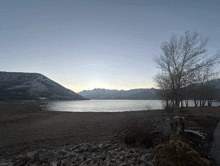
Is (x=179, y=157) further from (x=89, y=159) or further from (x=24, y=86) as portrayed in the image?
(x=24, y=86)

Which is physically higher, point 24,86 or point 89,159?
point 24,86

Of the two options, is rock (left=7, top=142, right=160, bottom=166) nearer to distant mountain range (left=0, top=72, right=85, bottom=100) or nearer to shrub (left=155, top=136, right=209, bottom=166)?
shrub (left=155, top=136, right=209, bottom=166)

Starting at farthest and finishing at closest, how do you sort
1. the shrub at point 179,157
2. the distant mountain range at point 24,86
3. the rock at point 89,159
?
the distant mountain range at point 24,86, the rock at point 89,159, the shrub at point 179,157

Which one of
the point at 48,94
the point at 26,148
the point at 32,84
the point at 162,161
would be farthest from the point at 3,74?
the point at 162,161

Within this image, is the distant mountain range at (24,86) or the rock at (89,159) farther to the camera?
the distant mountain range at (24,86)

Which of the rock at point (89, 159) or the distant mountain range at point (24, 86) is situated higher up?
the distant mountain range at point (24, 86)

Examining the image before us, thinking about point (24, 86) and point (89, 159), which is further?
point (24, 86)

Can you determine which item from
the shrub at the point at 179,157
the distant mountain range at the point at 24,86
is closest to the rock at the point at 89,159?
the shrub at the point at 179,157

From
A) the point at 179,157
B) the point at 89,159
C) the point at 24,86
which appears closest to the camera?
the point at 179,157

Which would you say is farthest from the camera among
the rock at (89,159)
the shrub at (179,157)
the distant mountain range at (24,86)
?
the distant mountain range at (24,86)

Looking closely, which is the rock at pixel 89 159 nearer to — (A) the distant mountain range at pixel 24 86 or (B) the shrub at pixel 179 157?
(B) the shrub at pixel 179 157

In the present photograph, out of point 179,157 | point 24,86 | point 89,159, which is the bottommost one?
point 89,159

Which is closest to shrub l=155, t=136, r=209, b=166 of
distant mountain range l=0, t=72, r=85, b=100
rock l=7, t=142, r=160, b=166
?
rock l=7, t=142, r=160, b=166

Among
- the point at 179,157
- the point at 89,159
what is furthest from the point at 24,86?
the point at 179,157
